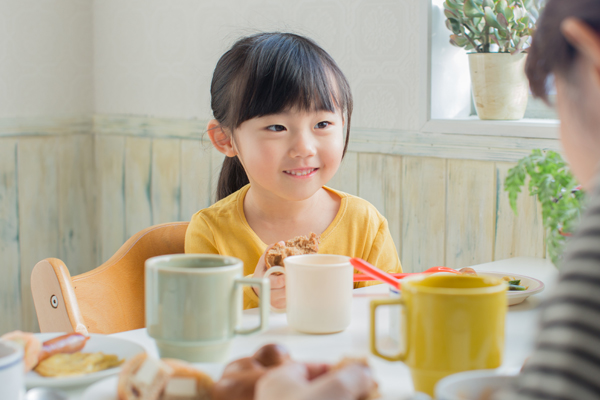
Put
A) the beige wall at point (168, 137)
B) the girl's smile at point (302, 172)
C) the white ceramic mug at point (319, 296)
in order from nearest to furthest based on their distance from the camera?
the white ceramic mug at point (319, 296)
the girl's smile at point (302, 172)
the beige wall at point (168, 137)

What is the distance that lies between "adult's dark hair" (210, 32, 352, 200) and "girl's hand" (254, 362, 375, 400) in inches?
28.9

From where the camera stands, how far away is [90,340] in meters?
0.67

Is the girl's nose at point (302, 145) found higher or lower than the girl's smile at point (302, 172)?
higher

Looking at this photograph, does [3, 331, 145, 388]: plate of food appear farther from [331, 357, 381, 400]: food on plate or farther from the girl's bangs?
the girl's bangs

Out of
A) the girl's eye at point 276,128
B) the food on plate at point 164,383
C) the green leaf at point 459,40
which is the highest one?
the green leaf at point 459,40

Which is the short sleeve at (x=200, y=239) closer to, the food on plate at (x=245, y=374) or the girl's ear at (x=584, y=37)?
the food on plate at (x=245, y=374)

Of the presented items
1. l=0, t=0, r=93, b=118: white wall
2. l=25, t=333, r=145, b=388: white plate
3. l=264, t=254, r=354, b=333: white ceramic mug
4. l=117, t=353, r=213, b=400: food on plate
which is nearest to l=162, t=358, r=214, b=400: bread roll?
l=117, t=353, r=213, b=400: food on plate

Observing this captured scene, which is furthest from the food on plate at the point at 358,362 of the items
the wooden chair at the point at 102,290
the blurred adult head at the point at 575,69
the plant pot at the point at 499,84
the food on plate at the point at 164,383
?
the plant pot at the point at 499,84

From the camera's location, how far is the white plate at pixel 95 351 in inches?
22.2

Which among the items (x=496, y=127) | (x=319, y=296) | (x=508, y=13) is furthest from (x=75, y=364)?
(x=508, y=13)

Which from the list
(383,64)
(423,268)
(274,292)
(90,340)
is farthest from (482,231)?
(90,340)

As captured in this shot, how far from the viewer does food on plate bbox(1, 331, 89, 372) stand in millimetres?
601

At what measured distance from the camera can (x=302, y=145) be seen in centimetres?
114

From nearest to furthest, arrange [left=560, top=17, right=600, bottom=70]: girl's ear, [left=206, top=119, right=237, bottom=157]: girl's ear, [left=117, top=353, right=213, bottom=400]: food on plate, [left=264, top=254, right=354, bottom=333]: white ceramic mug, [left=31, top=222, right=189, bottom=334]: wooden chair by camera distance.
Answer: [left=560, top=17, right=600, bottom=70]: girl's ear < [left=117, top=353, right=213, bottom=400]: food on plate < [left=264, top=254, right=354, bottom=333]: white ceramic mug < [left=31, top=222, right=189, bottom=334]: wooden chair < [left=206, top=119, right=237, bottom=157]: girl's ear
